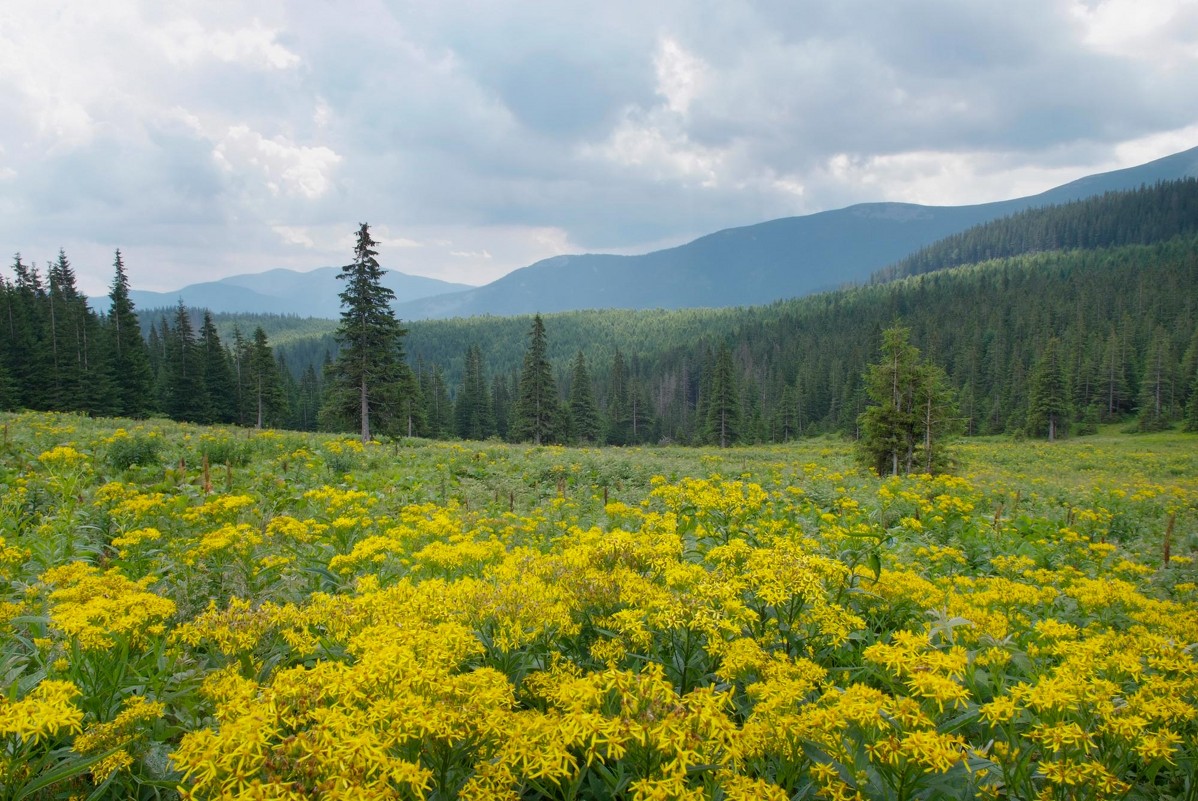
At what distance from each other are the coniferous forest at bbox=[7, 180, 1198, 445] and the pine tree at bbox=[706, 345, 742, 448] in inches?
8.8

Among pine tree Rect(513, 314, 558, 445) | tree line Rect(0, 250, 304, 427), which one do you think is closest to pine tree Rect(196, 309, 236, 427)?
tree line Rect(0, 250, 304, 427)

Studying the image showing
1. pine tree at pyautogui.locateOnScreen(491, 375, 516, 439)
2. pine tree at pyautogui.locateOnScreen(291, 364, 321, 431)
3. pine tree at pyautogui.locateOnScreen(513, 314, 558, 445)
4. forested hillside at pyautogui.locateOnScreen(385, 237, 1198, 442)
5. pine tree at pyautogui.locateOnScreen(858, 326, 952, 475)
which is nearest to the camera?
pine tree at pyautogui.locateOnScreen(858, 326, 952, 475)

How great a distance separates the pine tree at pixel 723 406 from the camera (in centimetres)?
6438

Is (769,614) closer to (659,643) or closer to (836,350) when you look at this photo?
(659,643)

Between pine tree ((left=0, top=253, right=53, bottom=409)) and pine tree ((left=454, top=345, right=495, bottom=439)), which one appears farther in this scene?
pine tree ((left=454, top=345, right=495, bottom=439))

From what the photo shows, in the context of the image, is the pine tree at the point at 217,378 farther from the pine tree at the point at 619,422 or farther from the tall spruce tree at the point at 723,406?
the tall spruce tree at the point at 723,406

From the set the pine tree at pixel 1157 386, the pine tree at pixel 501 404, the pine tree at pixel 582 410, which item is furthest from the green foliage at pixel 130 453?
the pine tree at pixel 1157 386

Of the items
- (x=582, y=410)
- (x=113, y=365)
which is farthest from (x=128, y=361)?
(x=582, y=410)

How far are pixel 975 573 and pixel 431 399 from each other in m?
82.0

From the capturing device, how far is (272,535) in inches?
235

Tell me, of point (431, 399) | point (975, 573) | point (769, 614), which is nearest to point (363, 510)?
point (769, 614)

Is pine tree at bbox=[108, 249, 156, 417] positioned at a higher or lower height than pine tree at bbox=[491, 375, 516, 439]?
higher

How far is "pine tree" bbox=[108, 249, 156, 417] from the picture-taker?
51.7 meters

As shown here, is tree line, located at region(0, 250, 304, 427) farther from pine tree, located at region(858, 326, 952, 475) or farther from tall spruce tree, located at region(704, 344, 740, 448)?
pine tree, located at region(858, 326, 952, 475)
